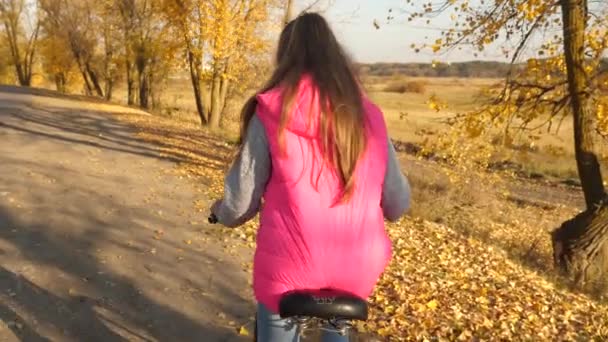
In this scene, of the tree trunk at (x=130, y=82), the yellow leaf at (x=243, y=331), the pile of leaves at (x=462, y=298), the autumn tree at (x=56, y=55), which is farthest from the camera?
the autumn tree at (x=56, y=55)

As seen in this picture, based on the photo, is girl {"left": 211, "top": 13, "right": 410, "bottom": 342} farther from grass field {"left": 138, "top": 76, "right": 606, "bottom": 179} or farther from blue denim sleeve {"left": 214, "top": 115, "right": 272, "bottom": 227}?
grass field {"left": 138, "top": 76, "right": 606, "bottom": 179}

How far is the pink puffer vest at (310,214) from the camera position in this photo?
7.06 feet

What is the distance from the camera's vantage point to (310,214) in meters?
2.15

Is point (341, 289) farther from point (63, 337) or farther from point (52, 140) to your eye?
point (52, 140)

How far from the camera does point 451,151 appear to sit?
34.9 ft

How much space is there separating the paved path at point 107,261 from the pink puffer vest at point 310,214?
2514 millimetres

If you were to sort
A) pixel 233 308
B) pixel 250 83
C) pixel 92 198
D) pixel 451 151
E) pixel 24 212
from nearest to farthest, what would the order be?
pixel 233 308
pixel 24 212
pixel 92 198
pixel 451 151
pixel 250 83

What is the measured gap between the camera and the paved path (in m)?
4.58

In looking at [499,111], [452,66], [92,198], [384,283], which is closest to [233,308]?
[384,283]

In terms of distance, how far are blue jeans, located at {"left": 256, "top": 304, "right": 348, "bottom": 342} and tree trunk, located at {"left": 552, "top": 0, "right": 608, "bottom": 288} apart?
25.6ft

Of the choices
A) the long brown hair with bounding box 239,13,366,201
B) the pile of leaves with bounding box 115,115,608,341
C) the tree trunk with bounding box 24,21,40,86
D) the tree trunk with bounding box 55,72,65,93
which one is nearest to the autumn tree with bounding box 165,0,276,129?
the pile of leaves with bounding box 115,115,608,341

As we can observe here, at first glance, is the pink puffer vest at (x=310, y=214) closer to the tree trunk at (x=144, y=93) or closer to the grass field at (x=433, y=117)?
the grass field at (x=433, y=117)

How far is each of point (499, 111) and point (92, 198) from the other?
6612 mm

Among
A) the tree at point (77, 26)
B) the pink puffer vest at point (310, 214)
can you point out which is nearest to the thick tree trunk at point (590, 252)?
A: the pink puffer vest at point (310, 214)
